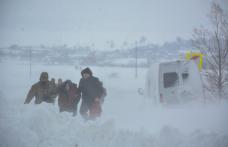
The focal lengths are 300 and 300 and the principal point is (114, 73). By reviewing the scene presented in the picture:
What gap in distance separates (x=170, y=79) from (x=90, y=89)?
2456 mm

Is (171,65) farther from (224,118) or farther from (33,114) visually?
(33,114)

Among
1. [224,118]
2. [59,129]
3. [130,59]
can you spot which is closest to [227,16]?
[224,118]

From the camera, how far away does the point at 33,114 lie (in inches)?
231

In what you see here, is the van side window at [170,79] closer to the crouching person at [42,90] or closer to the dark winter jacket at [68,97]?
the dark winter jacket at [68,97]

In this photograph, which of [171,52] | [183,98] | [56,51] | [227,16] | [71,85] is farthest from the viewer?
[56,51]

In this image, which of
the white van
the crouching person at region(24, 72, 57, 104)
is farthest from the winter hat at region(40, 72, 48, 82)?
the white van

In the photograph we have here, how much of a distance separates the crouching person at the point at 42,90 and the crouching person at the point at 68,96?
0.64 feet

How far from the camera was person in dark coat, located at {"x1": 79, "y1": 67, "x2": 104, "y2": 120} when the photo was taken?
716 cm

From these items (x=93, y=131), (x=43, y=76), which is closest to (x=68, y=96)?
(x=43, y=76)

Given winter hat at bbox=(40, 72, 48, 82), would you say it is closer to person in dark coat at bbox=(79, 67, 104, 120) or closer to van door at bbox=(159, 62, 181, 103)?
person in dark coat at bbox=(79, 67, 104, 120)

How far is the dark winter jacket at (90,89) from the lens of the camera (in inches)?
282

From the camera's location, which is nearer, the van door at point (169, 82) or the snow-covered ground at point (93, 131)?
the snow-covered ground at point (93, 131)

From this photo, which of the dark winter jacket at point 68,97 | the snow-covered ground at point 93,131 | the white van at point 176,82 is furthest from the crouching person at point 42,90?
the white van at point 176,82

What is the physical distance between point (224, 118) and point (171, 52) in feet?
31.2
